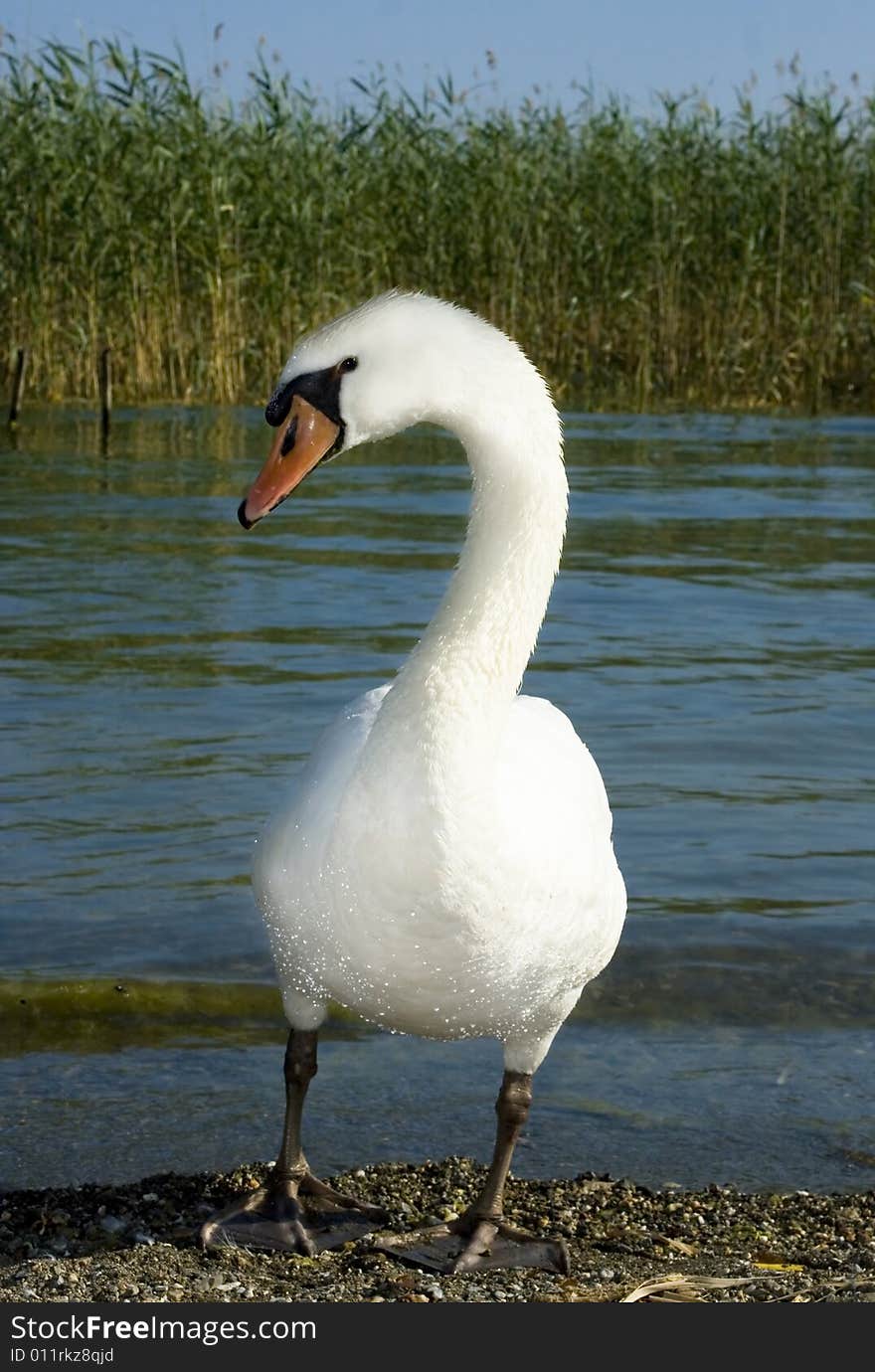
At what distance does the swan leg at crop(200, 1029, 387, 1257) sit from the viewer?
3.95 meters

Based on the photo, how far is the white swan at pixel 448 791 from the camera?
11.4 ft

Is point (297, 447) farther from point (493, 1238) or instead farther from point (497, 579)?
point (493, 1238)

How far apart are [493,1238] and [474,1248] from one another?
6 cm

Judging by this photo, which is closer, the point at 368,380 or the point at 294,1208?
the point at 368,380

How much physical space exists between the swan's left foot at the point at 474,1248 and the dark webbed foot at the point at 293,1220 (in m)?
0.12

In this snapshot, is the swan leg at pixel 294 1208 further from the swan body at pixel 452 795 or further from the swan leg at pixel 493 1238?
the swan body at pixel 452 795

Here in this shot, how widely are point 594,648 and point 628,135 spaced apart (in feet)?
40.0

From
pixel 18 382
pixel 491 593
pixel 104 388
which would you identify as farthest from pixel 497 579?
pixel 18 382

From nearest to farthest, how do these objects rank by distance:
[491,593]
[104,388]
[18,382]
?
[491,593]
[104,388]
[18,382]

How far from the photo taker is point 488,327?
361cm

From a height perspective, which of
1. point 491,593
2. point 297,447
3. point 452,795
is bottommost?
point 452,795

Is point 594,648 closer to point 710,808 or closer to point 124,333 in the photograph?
point 710,808

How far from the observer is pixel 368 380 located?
11.4ft

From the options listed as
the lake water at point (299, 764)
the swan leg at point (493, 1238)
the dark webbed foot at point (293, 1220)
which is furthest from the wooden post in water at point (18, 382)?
the swan leg at point (493, 1238)
